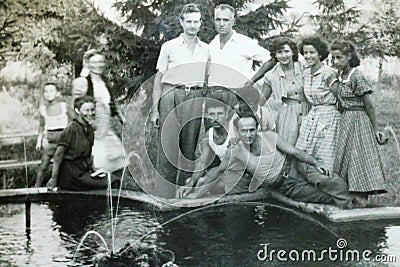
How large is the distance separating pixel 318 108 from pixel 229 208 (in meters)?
0.86

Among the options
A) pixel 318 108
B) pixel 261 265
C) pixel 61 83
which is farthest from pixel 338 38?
pixel 61 83

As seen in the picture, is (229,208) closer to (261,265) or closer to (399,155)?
(261,265)

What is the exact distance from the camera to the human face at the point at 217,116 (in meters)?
3.66

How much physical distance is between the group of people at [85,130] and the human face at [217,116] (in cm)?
57

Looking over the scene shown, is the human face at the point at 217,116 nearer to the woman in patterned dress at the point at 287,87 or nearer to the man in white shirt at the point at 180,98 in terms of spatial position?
the man in white shirt at the point at 180,98

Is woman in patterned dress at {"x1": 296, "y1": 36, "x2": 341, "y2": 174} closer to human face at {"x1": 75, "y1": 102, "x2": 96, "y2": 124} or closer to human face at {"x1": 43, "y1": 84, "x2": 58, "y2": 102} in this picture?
human face at {"x1": 75, "y1": 102, "x2": 96, "y2": 124}

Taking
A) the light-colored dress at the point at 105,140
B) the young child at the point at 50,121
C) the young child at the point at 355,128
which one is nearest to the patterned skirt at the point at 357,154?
the young child at the point at 355,128

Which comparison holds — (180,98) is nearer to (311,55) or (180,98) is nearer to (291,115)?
(291,115)

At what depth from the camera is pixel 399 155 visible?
3.77 m

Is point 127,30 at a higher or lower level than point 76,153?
higher

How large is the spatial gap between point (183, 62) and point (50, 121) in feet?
3.13

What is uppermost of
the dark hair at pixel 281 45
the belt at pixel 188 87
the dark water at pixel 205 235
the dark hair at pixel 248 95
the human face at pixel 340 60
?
the dark hair at pixel 281 45

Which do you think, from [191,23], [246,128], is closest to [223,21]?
[191,23]

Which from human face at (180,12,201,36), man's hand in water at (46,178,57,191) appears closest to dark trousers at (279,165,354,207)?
human face at (180,12,201,36)
